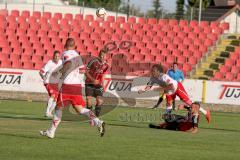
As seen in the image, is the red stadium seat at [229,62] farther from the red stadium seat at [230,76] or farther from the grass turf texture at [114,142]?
the grass turf texture at [114,142]

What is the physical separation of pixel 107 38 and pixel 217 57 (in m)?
6.51

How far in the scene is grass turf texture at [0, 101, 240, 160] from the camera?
47.8 feet

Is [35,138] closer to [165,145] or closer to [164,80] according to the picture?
[165,145]

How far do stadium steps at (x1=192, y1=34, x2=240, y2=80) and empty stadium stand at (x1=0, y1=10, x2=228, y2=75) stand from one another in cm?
47

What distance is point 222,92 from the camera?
118ft

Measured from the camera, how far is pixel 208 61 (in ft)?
141

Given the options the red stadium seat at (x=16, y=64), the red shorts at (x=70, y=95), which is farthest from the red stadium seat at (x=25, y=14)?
the red shorts at (x=70, y=95)

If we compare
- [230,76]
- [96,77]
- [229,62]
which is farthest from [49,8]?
[96,77]

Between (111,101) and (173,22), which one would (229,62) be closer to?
(173,22)

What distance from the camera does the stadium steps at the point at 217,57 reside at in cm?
4131

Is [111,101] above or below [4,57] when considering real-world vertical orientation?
below

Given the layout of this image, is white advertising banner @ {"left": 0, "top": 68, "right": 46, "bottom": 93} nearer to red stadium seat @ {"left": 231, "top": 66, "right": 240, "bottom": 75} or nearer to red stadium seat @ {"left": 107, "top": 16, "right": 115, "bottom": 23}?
red stadium seat @ {"left": 107, "top": 16, "right": 115, "bottom": 23}

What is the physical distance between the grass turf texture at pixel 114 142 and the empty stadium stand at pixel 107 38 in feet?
50.7

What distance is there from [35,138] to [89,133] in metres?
2.37
